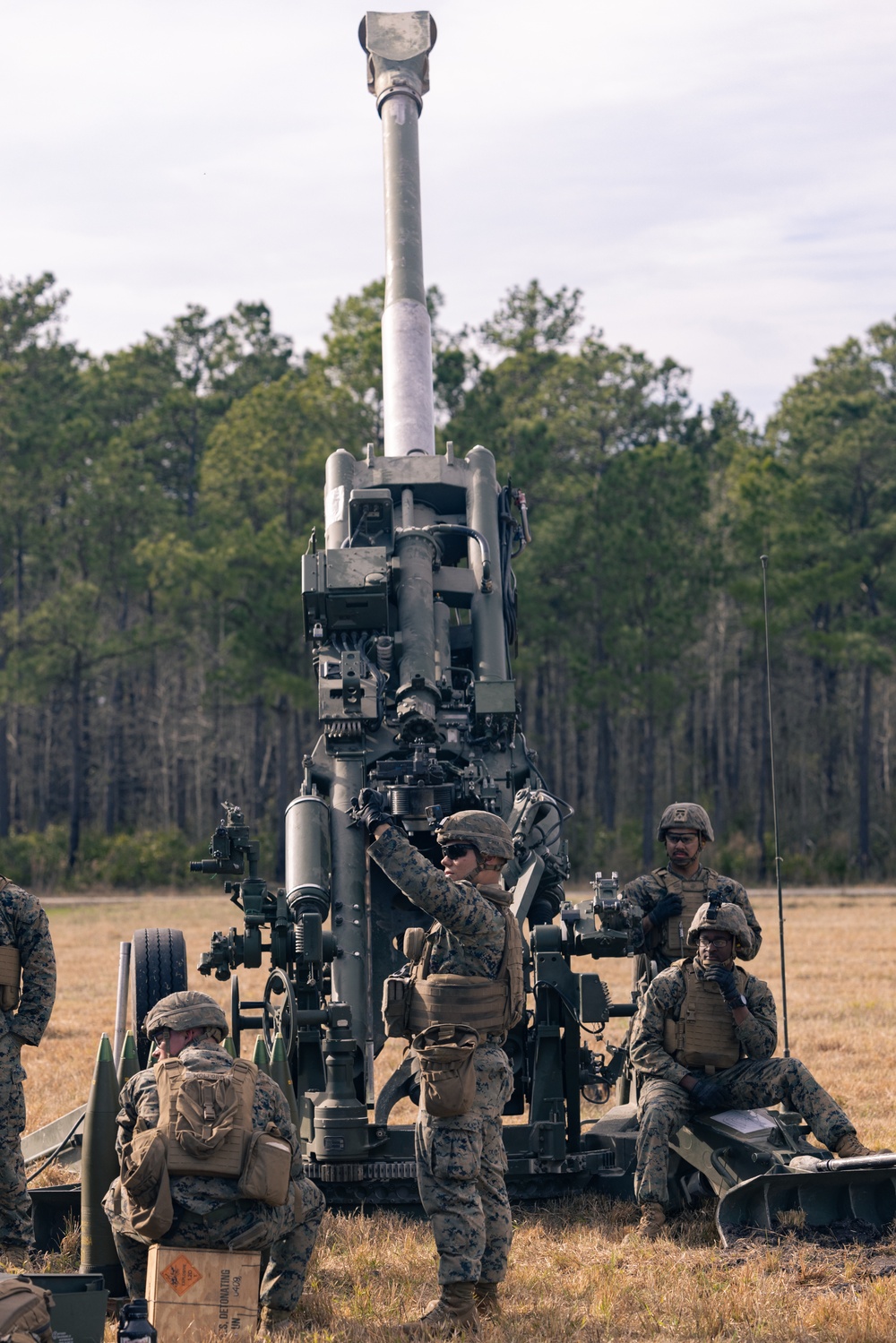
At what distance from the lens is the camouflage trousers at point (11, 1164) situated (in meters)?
6.54

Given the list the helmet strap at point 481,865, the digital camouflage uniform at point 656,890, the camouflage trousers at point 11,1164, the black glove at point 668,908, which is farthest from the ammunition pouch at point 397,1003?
the black glove at point 668,908

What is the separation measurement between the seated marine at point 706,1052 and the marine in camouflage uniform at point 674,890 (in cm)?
76

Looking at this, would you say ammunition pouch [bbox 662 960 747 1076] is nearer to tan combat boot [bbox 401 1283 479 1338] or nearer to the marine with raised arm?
the marine with raised arm

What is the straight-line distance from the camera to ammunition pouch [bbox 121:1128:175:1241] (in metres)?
5.27

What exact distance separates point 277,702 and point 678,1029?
27.8 meters

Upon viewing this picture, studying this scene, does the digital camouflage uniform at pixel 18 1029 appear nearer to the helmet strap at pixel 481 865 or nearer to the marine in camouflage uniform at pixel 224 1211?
the marine in camouflage uniform at pixel 224 1211

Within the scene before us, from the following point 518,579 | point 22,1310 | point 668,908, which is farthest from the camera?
point 518,579

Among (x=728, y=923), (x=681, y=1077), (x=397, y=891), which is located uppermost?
(x=397, y=891)

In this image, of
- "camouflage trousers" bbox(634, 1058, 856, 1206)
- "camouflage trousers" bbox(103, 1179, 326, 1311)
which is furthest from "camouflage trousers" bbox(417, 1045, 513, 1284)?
"camouflage trousers" bbox(634, 1058, 856, 1206)

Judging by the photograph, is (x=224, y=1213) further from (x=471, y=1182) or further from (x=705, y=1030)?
(x=705, y=1030)

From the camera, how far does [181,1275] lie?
523 centimetres

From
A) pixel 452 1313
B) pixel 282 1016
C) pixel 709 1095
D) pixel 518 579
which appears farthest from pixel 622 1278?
pixel 518 579

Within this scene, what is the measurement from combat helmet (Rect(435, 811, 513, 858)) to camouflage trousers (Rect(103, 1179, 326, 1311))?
1300mm

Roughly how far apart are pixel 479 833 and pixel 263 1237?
1.57m
